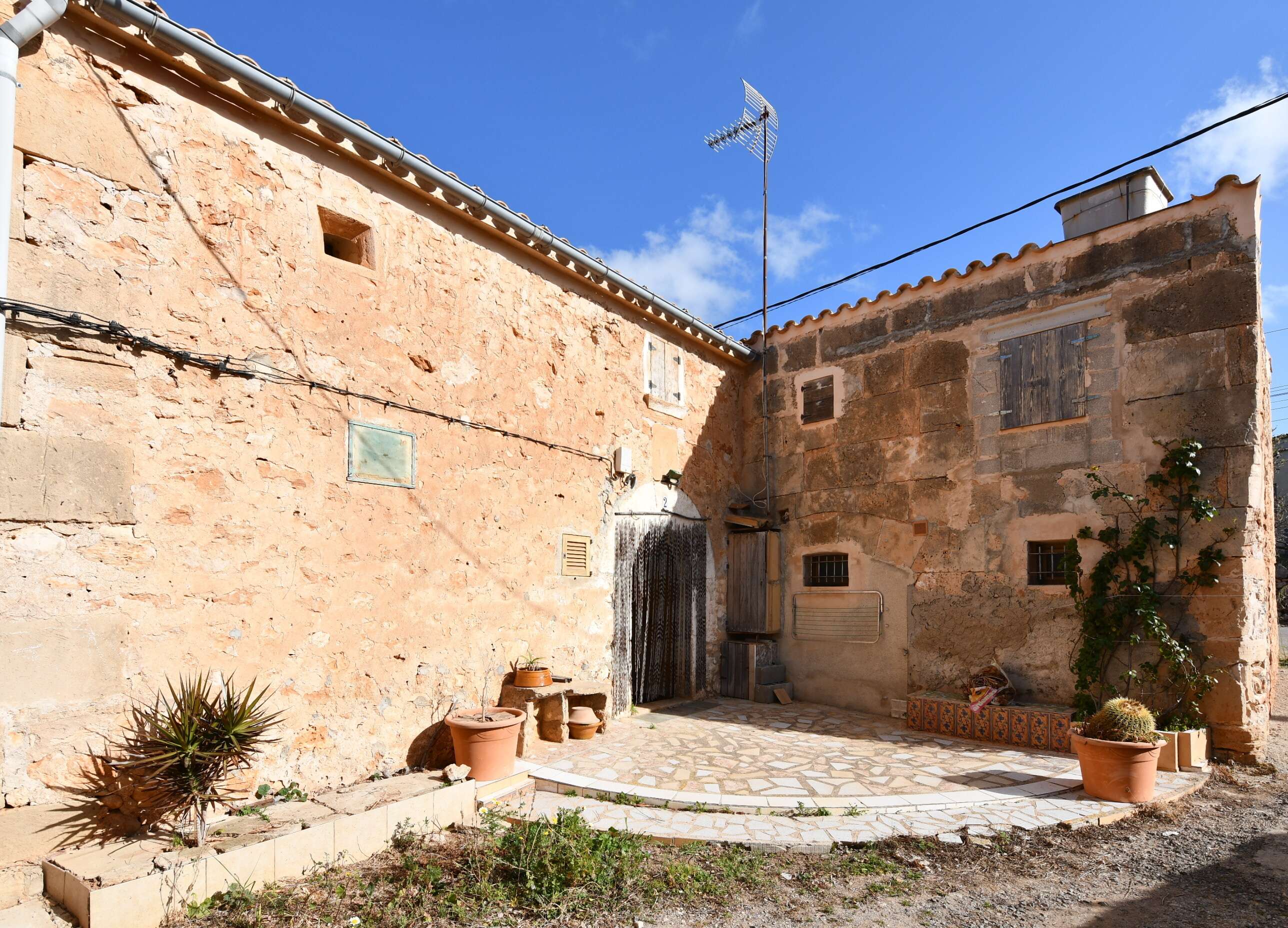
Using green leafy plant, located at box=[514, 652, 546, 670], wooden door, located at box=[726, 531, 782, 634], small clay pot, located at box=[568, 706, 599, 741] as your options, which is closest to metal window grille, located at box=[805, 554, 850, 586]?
wooden door, located at box=[726, 531, 782, 634]

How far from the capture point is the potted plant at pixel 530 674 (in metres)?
6.94

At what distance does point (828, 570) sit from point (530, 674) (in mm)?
4620

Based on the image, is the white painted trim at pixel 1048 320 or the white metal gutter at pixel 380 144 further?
the white painted trim at pixel 1048 320

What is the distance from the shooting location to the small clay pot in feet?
24.0

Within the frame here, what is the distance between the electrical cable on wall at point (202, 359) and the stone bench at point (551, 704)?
2560 millimetres

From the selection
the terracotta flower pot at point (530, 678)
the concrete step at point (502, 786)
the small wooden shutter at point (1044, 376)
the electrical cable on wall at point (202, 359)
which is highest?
the small wooden shutter at point (1044, 376)

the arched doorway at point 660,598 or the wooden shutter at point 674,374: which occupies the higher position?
the wooden shutter at point 674,374

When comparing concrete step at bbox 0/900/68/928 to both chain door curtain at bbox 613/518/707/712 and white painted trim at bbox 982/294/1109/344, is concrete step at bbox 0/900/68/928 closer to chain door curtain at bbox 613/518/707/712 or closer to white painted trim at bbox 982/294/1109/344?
chain door curtain at bbox 613/518/707/712

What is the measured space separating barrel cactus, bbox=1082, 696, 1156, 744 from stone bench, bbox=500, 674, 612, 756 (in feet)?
14.3

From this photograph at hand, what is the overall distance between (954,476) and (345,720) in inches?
277

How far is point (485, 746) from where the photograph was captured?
5852 mm

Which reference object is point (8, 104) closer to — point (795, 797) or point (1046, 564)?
point (795, 797)

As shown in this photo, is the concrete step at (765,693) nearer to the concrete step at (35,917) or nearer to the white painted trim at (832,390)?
the white painted trim at (832,390)

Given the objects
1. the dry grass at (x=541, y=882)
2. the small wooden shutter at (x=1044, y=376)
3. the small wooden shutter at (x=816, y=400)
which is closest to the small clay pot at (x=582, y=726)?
the dry grass at (x=541, y=882)
